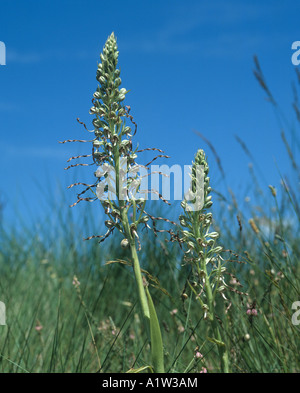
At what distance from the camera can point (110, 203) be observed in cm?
221

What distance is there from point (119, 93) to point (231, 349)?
6.60 feet

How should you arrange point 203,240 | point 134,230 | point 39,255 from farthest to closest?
point 39,255 → point 203,240 → point 134,230

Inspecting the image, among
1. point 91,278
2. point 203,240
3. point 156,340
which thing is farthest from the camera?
point 91,278

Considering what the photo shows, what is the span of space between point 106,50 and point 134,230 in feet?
2.98

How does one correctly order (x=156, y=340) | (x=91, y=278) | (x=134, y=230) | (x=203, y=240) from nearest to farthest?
(x=156, y=340) < (x=134, y=230) < (x=203, y=240) < (x=91, y=278)

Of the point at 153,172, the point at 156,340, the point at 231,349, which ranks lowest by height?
the point at 231,349

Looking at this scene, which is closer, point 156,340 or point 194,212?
point 156,340

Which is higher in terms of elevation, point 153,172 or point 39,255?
point 153,172
